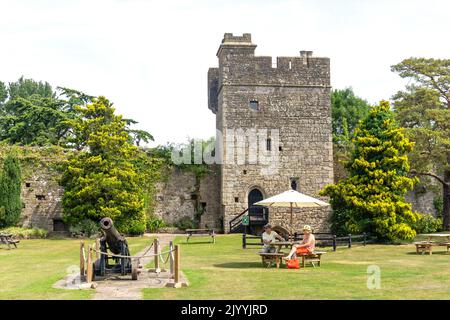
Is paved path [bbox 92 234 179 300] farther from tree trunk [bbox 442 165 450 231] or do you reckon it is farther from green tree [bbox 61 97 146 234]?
tree trunk [bbox 442 165 450 231]

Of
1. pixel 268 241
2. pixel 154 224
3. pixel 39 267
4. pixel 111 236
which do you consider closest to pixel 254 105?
pixel 154 224

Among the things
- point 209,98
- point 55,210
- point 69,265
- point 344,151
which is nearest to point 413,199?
point 344,151

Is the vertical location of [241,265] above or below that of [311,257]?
below

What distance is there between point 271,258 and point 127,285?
4.48m

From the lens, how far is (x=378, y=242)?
72.8 ft

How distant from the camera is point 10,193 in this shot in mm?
26609

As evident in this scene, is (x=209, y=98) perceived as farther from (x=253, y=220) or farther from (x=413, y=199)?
(x=413, y=199)

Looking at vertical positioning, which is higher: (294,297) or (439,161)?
(439,161)

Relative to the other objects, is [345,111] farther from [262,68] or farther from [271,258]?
[271,258]

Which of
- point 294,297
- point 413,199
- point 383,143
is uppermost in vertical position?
point 383,143

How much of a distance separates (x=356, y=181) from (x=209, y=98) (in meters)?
11.2

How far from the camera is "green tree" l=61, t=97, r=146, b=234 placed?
25.2 m

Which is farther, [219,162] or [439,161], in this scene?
[219,162]

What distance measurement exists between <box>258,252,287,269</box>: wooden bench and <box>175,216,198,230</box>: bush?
14686mm
